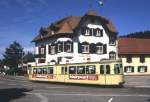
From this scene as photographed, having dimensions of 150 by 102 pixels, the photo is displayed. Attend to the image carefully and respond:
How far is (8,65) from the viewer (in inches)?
4075

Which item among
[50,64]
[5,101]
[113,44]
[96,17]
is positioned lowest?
[5,101]

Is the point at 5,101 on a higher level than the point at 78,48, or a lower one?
lower

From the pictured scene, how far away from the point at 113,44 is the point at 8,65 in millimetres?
43317

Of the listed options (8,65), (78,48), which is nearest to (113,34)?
(78,48)

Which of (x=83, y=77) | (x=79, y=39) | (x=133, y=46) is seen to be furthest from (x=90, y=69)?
(x=133, y=46)

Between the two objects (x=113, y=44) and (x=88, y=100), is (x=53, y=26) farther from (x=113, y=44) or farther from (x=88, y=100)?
(x=88, y=100)

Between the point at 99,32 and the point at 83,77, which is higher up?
the point at 99,32

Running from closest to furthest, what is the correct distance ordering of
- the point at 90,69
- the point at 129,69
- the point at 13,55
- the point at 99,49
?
the point at 90,69
the point at 99,49
the point at 129,69
the point at 13,55

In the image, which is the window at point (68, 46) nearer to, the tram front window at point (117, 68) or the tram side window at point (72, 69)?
the tram side window at point (72, 69)

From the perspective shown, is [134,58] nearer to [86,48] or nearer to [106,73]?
[86,48]

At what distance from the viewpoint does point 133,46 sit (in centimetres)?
7456

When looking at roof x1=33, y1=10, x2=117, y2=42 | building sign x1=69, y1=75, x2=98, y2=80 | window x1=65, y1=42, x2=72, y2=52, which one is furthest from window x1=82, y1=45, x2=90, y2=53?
building sign x1=69, y1=75, x2=98, y2=80

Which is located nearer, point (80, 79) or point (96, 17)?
point (80, 79)

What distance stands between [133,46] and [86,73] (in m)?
37.8
